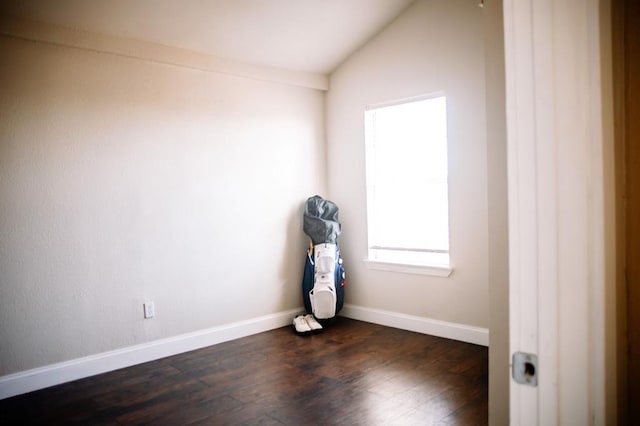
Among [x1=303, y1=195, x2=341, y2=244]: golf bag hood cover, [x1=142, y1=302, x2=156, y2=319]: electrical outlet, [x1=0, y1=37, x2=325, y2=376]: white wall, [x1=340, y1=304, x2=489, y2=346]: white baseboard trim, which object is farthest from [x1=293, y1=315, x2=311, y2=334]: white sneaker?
[x1=142, y1=302, x2=156, y2=319]: electrical outlet

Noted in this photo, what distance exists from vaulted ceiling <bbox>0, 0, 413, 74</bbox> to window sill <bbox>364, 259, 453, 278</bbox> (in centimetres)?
207

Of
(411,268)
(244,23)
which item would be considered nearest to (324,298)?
(411,268)

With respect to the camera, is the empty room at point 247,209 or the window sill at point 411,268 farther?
the window sill at point 411,268

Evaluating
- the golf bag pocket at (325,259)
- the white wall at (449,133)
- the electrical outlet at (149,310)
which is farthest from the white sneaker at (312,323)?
the electrical outlet at (149,310)

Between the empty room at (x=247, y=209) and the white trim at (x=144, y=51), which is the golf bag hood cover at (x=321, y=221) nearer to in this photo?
the empty room at (x=247, y=209)

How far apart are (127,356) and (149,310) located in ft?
1.19

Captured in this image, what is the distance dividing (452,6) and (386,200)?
5.89ft

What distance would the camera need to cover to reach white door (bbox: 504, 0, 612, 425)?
0.72 meters

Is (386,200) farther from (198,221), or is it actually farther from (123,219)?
(123,219)

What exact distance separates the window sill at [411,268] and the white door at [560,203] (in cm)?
329

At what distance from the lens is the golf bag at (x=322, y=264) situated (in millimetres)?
4359

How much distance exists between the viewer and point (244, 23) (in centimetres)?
374

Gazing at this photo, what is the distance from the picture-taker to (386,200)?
14.8ft

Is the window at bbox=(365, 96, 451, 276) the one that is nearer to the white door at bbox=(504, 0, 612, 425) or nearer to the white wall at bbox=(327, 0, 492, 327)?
the white wall at bbox=(327, 0, 492, 327)
